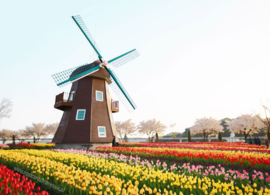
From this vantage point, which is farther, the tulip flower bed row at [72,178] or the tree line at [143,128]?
the tree line at [143,128]

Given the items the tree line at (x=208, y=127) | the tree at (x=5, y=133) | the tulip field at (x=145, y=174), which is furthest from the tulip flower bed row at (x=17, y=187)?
the tree at (x=5, y=133)

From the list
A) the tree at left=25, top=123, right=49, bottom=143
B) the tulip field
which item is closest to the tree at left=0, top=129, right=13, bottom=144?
the tree at left=25, top=123, right=49, bottom=143

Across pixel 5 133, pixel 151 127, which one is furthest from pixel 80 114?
pixel 5 133

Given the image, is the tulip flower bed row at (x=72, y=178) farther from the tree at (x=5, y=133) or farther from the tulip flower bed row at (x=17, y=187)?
the tree at (x=5, y=133)

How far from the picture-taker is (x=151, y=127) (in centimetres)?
4619

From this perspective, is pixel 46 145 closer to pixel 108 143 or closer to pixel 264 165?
pixel 108 143

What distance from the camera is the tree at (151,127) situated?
152 feet

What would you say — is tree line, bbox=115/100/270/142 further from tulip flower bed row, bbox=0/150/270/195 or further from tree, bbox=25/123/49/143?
tulip flower bed row, bbox=0/150/270/195

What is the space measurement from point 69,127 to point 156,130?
3055cm

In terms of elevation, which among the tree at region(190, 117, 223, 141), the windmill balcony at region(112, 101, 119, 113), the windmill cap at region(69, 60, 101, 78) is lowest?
the tree at region(190, 117, 223, 141)

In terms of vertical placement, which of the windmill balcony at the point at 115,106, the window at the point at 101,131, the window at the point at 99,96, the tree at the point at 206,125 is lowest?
the window at the point at 101,131

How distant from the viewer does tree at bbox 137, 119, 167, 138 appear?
46194 mm

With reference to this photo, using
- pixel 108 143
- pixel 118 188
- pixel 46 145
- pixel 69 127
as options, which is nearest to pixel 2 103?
pixel 46 145

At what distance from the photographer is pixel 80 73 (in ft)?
62.8
